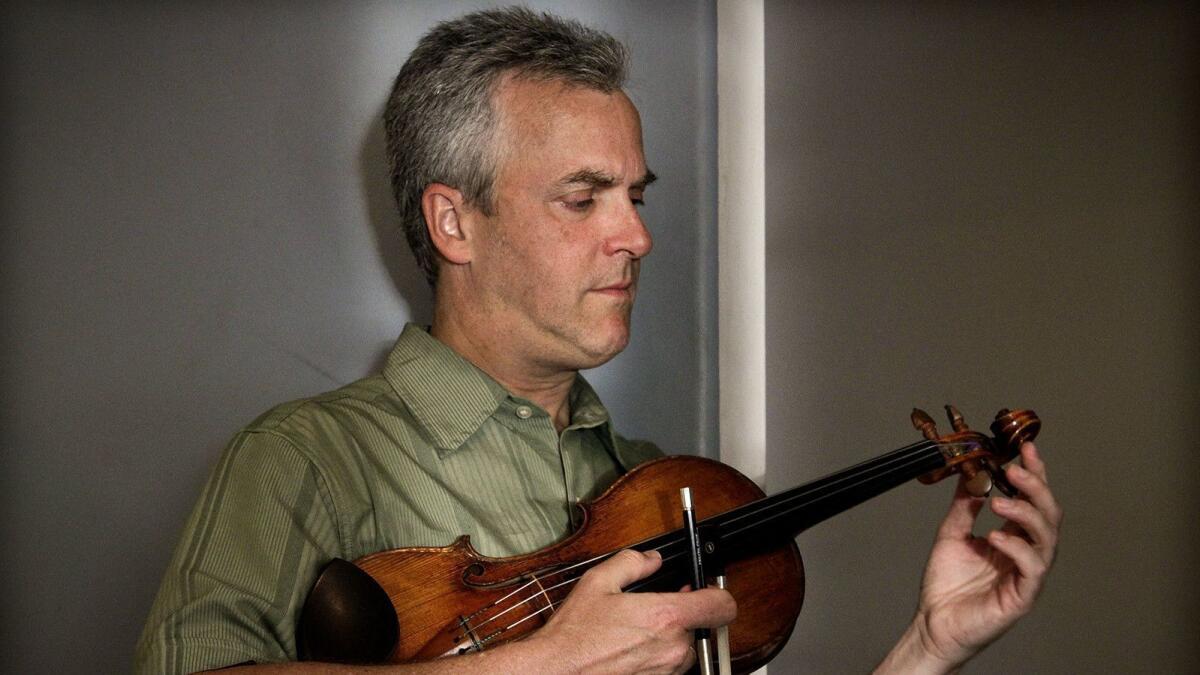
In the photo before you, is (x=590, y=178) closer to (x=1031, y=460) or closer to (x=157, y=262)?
(x=1031, y=460)

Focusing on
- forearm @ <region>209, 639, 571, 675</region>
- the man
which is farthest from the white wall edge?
forearm @ <region>209, 639, 571, 675</region>

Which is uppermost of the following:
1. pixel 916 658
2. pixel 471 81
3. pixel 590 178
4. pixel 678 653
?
pixel 471 81

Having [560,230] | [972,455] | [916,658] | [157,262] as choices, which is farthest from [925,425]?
[157,262]

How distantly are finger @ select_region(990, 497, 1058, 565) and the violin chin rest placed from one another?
75 cm

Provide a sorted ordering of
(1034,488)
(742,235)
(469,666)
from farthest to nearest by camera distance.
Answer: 1. (742,235)
2. (1034,488)
3. (469,666)

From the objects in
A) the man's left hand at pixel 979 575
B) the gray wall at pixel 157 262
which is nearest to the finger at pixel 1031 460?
the man's left hand at pixel 979 575

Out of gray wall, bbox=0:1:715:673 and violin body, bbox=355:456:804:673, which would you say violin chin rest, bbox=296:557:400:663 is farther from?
gray wall, bbox=0:1:715:673

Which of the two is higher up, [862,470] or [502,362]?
[502,362]

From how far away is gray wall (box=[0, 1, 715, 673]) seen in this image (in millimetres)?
2029

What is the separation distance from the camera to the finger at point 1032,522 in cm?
154

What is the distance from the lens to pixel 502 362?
5.90 ft

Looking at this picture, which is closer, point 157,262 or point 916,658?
point 916,658

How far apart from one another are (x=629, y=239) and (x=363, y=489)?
0.50 m

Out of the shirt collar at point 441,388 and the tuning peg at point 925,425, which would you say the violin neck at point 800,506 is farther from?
the shirt collar at point 441,388
